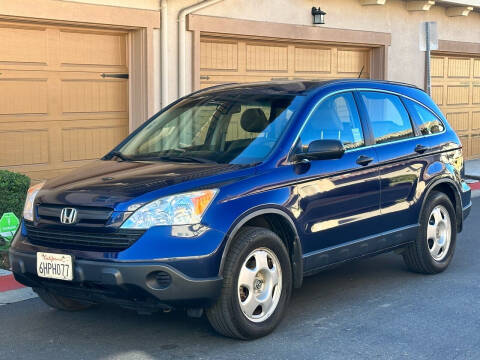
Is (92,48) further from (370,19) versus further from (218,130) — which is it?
(370,19)

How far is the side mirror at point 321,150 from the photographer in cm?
579

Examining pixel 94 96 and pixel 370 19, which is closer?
pixel 94 96

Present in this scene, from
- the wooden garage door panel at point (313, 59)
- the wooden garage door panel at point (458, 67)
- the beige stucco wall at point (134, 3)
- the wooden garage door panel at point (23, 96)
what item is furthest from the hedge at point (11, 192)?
the wooden garage door panel at point (458, 67)

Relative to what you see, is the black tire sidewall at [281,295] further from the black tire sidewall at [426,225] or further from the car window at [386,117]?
the black tire sidewall at [426,225]

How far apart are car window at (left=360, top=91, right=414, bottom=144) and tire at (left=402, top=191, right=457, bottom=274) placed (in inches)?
26.3

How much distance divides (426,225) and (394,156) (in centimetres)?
76

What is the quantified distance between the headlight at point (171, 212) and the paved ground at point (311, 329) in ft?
2.69

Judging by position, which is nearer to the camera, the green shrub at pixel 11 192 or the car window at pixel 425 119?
the car window at pixel 425 119

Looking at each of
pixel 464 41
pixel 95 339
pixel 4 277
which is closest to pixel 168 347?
pixel 95 339

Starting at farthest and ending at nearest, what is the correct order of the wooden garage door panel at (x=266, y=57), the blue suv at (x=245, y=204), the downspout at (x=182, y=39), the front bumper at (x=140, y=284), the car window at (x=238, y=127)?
the wooden garage door panel at (x=266, y=57)
the downspout at (x=182, y=39)
the car window at (x=238, y=127)
the blue suv at (x=245, y=204)
the front bumper at (x=140, y=284)

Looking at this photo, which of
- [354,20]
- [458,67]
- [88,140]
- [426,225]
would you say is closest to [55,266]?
[426,225]

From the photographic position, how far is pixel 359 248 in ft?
20.6

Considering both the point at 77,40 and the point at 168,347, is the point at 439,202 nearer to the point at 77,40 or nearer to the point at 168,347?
the point at 168,347

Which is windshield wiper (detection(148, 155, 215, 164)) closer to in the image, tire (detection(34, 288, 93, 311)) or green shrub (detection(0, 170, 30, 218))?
tire (detection(34, 288, 93, 311))
